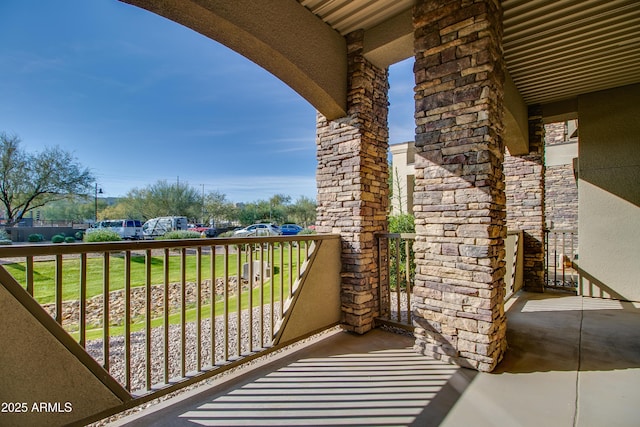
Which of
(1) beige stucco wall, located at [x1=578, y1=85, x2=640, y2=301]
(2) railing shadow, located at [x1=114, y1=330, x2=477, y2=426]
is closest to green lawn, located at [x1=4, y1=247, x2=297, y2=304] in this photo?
(2) railing shadow, located at [x1=114, y1=330, x2=477, y2=426]

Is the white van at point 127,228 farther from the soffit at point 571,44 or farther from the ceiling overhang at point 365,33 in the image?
the soffit at point 571,44

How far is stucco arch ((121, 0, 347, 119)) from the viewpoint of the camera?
7.60 feet

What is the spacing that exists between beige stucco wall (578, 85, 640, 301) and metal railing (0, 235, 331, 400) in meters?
4.94

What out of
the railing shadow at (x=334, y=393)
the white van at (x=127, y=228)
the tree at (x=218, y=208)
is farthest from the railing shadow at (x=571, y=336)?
the tree at (x=218, y=208)

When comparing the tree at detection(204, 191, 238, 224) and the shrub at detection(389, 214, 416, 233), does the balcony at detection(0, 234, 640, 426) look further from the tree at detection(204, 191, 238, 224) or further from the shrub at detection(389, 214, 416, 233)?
the tree at detection(204, 191, 238, 224)

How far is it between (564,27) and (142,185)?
29400mm

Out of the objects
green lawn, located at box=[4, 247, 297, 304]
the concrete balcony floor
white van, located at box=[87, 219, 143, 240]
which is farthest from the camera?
white van, located at box=[87, 219, 143, 240]

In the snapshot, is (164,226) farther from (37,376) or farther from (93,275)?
(37,376)

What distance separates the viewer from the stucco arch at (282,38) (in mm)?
2315

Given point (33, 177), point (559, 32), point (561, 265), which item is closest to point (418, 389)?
point (559, 32)

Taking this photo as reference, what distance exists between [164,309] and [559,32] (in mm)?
4743

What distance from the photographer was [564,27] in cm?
315

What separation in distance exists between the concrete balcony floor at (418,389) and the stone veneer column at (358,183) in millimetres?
530

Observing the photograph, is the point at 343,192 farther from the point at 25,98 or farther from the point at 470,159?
the point at 25,98
